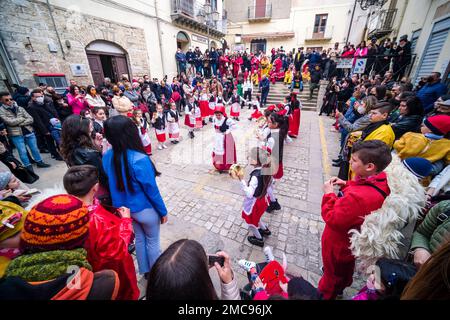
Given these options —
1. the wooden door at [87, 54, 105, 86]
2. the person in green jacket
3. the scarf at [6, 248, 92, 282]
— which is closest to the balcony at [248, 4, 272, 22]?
the wooden door at [87, 54, 105, 86]

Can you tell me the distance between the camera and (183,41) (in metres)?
16.3

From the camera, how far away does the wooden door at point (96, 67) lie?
9.38 meters

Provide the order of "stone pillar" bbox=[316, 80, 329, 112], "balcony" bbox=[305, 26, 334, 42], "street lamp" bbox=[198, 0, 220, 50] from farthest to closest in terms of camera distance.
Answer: "balcony" bbox=[305, 26, 334, 42], "street lamp" bbox=[198, 0, 220, 50], "stone pillar" bbox=[316, 80, 329, 112]

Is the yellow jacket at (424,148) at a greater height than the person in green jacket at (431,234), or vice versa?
the yellow jacket at (424,148)

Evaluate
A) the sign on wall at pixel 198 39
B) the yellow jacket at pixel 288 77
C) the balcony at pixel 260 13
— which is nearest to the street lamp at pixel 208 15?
the sign on wall at pixel 198 39

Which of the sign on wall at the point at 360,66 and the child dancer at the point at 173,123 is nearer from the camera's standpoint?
the child dancer at the point at 173,123

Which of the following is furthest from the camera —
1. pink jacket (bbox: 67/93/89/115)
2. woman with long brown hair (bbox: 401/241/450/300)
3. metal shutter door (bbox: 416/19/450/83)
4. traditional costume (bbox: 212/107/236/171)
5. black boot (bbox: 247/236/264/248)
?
metal shutter door (bbox: 416/19/450/83)

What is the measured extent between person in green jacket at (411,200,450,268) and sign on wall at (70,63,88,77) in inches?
469

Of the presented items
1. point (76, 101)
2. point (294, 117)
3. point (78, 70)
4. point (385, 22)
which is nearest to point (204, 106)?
point (294, 117)

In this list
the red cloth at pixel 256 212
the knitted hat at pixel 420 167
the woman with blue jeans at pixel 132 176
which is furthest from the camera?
the red cloth at pixel 256 212

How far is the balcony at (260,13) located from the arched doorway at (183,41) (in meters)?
12.0

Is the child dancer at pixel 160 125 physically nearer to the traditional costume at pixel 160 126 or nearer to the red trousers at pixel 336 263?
the traditional costume at pixel 160 126

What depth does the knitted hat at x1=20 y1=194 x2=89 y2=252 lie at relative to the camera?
0.99 meters

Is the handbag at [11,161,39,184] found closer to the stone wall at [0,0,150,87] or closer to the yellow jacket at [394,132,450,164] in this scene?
the stone wall at [0,0,150,87]
